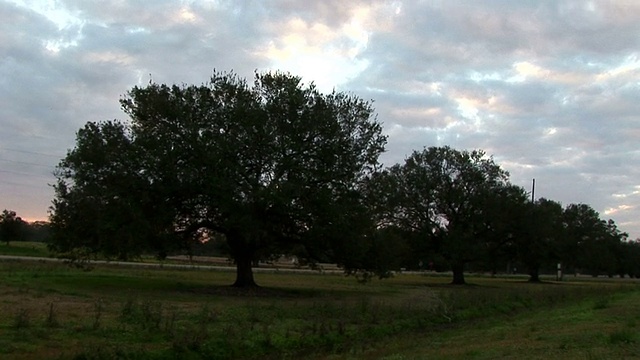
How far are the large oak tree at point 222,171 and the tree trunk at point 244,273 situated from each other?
1.69 m

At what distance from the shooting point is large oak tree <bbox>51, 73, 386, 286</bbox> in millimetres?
30250

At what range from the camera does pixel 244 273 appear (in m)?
35.0

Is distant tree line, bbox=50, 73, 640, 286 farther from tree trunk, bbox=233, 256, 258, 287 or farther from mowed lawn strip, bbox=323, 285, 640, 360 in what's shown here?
mowed lawn strip, bbox=323, 285, 640, 360

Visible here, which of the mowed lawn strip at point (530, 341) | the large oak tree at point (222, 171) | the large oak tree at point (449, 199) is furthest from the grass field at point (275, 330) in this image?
the large oak tree at point (449, 199)

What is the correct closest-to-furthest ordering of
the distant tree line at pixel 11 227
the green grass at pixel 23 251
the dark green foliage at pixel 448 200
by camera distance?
the dark green foliage at pixel 448 200
the green grass at pixel 23 251
the distant tree line at pixel 11 227

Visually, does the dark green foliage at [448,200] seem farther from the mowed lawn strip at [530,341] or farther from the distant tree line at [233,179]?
the mowed lawn strip at [530,341]

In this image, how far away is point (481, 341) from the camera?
16.9 meters

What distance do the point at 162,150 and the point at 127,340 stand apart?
682 inches

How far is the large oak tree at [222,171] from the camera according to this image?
30250 mm

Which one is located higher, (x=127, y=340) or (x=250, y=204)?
(x=250, y=204)

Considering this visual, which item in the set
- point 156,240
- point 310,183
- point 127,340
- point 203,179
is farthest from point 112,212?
point 127,340

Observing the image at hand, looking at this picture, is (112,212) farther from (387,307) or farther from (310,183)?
(387,307)

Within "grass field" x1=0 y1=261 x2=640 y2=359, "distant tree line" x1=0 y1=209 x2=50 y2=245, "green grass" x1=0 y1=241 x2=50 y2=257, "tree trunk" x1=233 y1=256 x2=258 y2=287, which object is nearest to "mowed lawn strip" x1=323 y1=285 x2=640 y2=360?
"grass field" x1=0 y1=261 x2=640 y2=359

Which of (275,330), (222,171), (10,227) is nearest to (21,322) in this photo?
(275,330)
